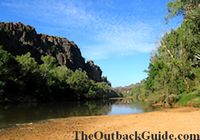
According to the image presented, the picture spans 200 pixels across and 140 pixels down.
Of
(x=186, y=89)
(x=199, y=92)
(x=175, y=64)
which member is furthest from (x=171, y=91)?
(x=199, y=92)

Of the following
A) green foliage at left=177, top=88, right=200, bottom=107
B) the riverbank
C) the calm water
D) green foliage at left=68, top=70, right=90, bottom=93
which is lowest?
the riverbank

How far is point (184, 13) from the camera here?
3061 centimetres

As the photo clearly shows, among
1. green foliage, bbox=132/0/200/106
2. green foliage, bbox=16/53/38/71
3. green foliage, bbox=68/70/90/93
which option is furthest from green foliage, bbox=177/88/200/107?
green foliage, bbox=68/70/90/93

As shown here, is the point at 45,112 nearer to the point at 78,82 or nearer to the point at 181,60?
the point at 181,60

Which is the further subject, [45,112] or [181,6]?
[45,112]

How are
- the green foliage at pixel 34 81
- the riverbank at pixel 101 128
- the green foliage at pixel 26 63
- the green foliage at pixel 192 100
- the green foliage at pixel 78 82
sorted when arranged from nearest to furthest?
the riverbank at pixel 101 128 < the green foliage at pixel 192 100 < the green foliage at pixel 34 81 < the green foliage at pixel 26 63 < the green foliage at pixel 78 82

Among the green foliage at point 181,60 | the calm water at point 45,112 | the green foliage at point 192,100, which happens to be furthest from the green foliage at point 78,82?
the green foliage at point 192,100

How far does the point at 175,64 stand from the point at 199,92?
9.14m

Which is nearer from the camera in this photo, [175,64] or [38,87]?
[175,64]

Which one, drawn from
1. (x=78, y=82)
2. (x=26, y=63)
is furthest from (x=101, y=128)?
(x=78, y=82)

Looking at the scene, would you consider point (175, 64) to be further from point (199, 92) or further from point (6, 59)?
point (6, 59)

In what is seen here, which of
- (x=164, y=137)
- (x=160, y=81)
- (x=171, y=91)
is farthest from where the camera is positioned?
(x=160, y=81)

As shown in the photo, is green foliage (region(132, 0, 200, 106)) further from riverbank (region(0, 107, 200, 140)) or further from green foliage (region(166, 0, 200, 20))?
riverbank (region(0, 107, 200, 140))

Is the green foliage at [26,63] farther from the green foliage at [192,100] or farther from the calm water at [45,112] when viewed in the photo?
the green foliage at [192,100]
